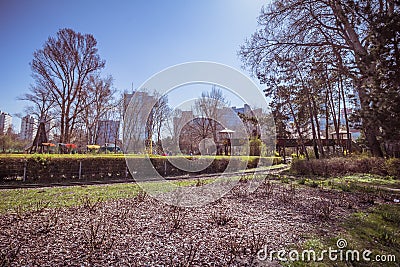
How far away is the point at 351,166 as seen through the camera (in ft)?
35.1

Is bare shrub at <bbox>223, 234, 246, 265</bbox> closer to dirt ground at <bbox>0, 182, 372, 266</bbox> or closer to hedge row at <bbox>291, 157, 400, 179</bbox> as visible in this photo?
dirt ground at <bbox>0, 182, 372, 266</bbox>

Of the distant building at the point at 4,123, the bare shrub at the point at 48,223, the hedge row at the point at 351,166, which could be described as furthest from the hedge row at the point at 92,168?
the distant building at the point at 4,123

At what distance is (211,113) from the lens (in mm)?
19922

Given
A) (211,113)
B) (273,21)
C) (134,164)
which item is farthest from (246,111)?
(134,164)

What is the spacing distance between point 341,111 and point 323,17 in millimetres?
12304

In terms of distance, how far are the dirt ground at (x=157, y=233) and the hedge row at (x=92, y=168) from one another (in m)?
5.99

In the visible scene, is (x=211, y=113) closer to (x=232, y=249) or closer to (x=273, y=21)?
(x=273, y=21)

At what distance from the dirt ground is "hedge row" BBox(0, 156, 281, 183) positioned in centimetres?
599

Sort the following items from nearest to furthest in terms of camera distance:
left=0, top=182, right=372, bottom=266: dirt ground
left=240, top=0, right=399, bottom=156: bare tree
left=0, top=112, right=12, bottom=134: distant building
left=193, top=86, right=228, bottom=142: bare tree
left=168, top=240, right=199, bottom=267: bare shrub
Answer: left=168, top=240, right=199, bottom=267: bare shrub → left=0, top=182, right=372, bottom=266: dirt ground → left=240, top=0, right=399, bottom=156: bare tree → left=193, top=86, right=228, bottom=142: bare tree → left=0, top=112, right=12, bottom=134: distant building

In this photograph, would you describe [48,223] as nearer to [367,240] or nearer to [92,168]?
[367,240]

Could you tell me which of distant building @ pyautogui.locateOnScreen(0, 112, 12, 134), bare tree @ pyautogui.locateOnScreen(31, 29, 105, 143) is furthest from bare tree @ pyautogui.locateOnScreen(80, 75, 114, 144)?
distant building @ pyautogui.locateOnScreen(0, 112, 12, 134)

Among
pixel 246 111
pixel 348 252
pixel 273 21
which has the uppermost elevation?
pixel 273 21

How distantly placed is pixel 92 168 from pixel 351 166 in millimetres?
12057

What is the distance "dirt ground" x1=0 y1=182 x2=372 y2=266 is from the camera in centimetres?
237
